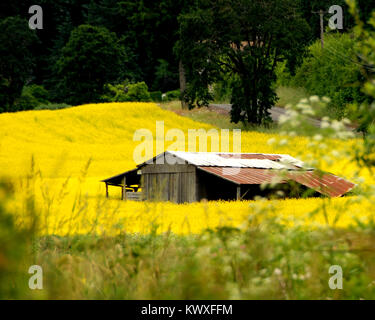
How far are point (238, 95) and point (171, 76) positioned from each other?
2839 centimetres

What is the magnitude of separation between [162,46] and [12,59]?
17348 mm

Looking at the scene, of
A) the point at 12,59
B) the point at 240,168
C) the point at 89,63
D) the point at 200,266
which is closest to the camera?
the point at 200,266

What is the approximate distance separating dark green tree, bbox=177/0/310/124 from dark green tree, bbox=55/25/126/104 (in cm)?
1624

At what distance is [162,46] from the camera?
245 ft

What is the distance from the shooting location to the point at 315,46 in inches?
2608

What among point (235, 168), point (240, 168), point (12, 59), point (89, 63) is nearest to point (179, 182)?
point (235, 168)

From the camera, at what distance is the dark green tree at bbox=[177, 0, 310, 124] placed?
52562 mm

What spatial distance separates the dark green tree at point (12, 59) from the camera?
67.1 m

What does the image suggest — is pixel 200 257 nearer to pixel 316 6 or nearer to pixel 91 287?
pixel 91 287

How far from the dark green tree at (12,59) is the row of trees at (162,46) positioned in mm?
106

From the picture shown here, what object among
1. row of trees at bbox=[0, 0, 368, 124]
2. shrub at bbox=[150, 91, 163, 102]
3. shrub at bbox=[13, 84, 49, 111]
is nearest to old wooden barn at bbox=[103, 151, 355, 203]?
row of trees at bbox=[0, 0, 368, 124]

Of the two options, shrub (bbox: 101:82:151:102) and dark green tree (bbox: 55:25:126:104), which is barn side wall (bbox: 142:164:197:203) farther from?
shrub (bbox: 101:82:151:102)

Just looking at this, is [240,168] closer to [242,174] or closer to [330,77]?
[242,174]

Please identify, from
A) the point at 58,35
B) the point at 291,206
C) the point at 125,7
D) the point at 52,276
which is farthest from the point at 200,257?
the point at 58,35
